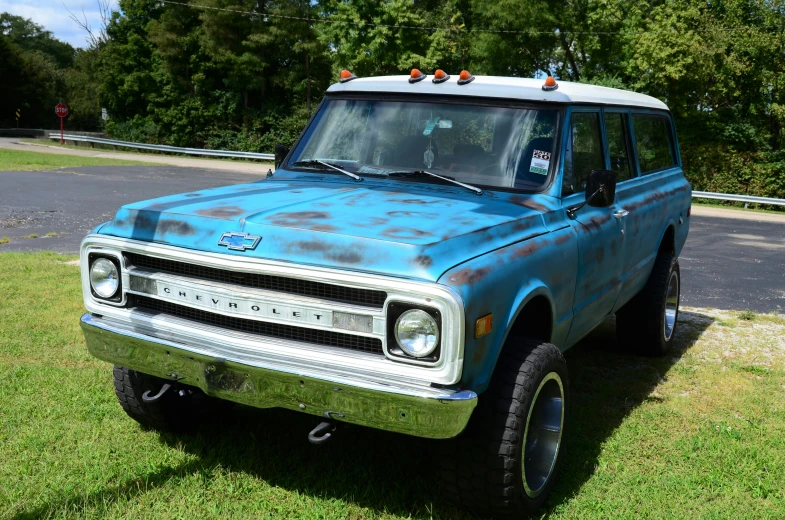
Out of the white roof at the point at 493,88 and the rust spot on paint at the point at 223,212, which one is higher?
the white roof at the point at 493,88

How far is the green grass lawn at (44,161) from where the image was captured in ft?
84.4

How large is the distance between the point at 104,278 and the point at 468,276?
1.85 metres

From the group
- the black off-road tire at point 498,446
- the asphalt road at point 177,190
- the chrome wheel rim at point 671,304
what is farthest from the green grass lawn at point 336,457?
the asphalt road at point 177,190

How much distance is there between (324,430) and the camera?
3.36 metres

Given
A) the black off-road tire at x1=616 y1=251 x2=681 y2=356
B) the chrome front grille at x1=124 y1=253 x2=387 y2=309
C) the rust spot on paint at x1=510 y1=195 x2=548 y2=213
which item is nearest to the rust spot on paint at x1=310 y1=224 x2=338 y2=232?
the chrome front grille at x1=124 y1=253 x2=387 y2=309

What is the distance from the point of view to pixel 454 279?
10.2 ft

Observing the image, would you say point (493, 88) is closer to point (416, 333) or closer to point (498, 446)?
point (416, 333)

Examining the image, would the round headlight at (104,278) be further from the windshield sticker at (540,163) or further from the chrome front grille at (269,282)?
the windshield sticker at (540,163)

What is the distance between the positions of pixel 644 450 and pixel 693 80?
2678 centimetres

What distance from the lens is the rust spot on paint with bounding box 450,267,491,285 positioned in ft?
10.2

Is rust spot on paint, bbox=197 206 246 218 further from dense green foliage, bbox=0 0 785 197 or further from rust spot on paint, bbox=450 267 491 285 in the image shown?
dense green foliage, bbox=0 0 785 197

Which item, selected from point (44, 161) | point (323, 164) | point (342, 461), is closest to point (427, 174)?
point (323, 164)

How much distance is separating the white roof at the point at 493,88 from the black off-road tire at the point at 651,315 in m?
1.76

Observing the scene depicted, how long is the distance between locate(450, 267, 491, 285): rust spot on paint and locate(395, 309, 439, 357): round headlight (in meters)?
0.18
